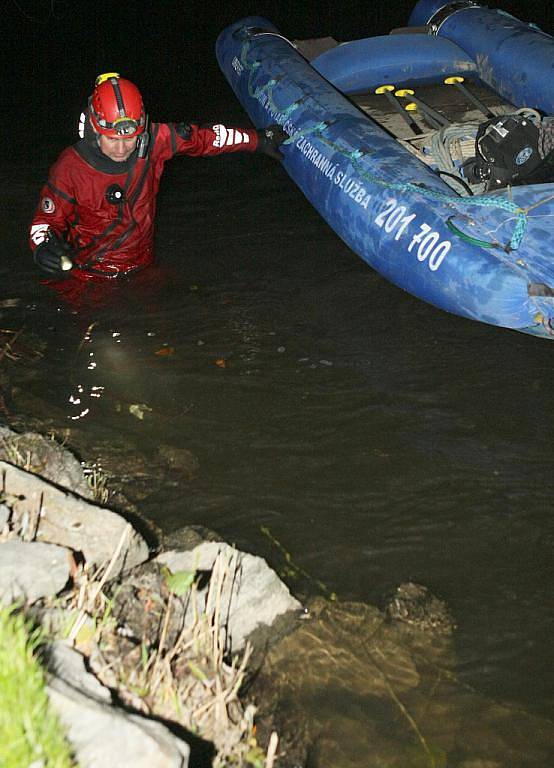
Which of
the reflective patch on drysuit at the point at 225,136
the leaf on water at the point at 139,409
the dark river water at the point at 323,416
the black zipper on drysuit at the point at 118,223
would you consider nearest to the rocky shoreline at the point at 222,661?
the dark river water at the point at 323,416

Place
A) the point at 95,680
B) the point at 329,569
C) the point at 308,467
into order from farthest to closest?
the point at 308,467 → the point at 329,569 → the point at 95,680

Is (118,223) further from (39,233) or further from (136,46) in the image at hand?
(136,46)

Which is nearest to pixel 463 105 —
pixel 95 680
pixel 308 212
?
pixel 308 212

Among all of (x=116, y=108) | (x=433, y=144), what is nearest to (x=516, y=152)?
(x=433, y=144)

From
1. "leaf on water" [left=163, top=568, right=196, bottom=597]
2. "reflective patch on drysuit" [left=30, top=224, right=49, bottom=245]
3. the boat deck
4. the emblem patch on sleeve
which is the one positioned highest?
the emblem patch on sleeve

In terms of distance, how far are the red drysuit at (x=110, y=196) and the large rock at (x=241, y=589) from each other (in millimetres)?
2487

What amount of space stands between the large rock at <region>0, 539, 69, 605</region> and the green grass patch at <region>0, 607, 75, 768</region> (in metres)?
0.34

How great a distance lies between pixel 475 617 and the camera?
2992 mm

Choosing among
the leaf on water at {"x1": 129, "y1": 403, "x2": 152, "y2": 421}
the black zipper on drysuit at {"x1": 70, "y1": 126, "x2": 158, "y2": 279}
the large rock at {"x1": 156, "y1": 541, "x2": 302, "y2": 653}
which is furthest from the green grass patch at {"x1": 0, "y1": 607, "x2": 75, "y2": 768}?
the black zipper on drysuit at {"x1": 70, "y1": 126, "x2": 158, "y2": 279}

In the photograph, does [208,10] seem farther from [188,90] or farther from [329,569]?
[329,569]

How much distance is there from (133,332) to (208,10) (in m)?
11.0

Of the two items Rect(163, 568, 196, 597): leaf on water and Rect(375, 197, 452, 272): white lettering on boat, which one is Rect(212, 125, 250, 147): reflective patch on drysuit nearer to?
Rect(375, 197, 452, 272): white lettering on boat

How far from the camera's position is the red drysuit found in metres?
4.81

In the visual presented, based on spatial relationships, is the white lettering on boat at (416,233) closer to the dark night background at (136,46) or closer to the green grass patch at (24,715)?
the green grass patch at (24,715)
